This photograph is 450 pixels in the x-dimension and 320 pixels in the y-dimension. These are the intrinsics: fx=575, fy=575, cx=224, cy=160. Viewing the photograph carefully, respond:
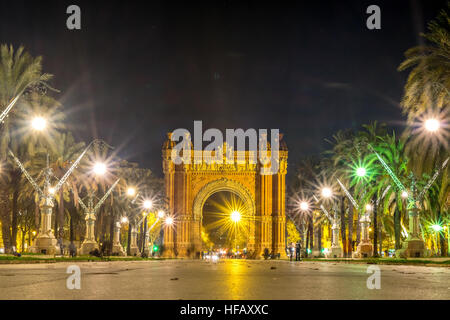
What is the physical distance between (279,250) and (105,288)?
5872 cm

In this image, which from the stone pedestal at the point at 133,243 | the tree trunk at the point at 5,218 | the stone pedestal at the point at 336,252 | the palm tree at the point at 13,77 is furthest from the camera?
the stone pedestal at the point at 133,243

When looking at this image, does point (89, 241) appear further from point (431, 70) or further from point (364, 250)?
point (431, 70)

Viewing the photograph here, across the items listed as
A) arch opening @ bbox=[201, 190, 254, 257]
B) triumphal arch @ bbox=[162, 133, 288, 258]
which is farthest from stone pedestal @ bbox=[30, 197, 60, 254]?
arch opening @ bbox=[201, 190, 254, 257]

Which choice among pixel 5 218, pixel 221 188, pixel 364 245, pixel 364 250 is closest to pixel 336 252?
pixel 364 245

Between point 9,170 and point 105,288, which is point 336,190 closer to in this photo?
point 9,170

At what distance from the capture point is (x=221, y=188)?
6938cm

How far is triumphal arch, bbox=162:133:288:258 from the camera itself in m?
67.6

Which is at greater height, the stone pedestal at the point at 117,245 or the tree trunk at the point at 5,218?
the tree trunk at the point at 5,218

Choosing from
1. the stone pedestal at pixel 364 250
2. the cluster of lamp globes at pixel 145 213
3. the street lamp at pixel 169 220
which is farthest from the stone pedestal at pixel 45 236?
the street lamp at pixel 169 220

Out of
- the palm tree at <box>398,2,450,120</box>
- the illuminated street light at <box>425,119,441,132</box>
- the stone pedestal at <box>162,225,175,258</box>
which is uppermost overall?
the palm tree at <box>398,2,450,120</box>

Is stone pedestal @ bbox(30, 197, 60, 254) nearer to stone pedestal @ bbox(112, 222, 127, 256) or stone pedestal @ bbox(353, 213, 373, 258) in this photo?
stone pedestal @ bbox(112, 222, 127, 256)

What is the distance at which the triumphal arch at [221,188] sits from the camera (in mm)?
67562

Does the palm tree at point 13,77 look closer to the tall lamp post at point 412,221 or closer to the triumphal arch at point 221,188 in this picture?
the tall lamp post at point 412,221

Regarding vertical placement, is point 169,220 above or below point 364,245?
above
